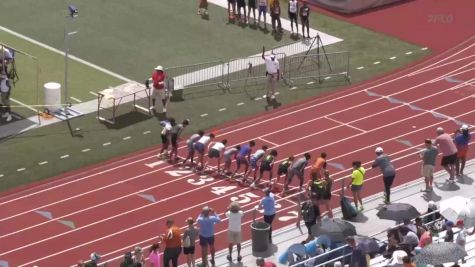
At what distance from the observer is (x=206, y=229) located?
28766 mm

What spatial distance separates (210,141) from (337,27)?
40.2 ft

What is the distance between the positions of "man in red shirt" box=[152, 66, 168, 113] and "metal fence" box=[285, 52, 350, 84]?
179 inches

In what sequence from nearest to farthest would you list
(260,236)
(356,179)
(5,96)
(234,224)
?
(234,224), (260,236), (356,179), (5,96)

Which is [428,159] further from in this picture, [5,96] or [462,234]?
[5,96]

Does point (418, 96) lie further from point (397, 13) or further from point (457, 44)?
point (397, 13)

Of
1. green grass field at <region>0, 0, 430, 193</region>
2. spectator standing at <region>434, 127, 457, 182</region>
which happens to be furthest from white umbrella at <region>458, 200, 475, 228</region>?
green grass field at <region>0, 0, 430, 193</region>

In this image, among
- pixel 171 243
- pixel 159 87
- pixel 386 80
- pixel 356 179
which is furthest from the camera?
pixel 386 80

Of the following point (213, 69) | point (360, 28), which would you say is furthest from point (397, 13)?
point (213, 69)

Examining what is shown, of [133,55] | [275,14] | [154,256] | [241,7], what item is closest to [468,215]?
[154,256]

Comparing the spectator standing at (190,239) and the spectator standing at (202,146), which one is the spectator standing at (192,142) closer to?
the spectator standing at (202,146)

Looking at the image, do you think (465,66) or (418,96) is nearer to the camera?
(418,96)

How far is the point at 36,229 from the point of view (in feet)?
104

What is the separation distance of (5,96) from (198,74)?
638 cm

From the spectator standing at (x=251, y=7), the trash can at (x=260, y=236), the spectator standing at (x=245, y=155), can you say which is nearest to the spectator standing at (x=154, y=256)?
the trash can at (x=260, y=236)
